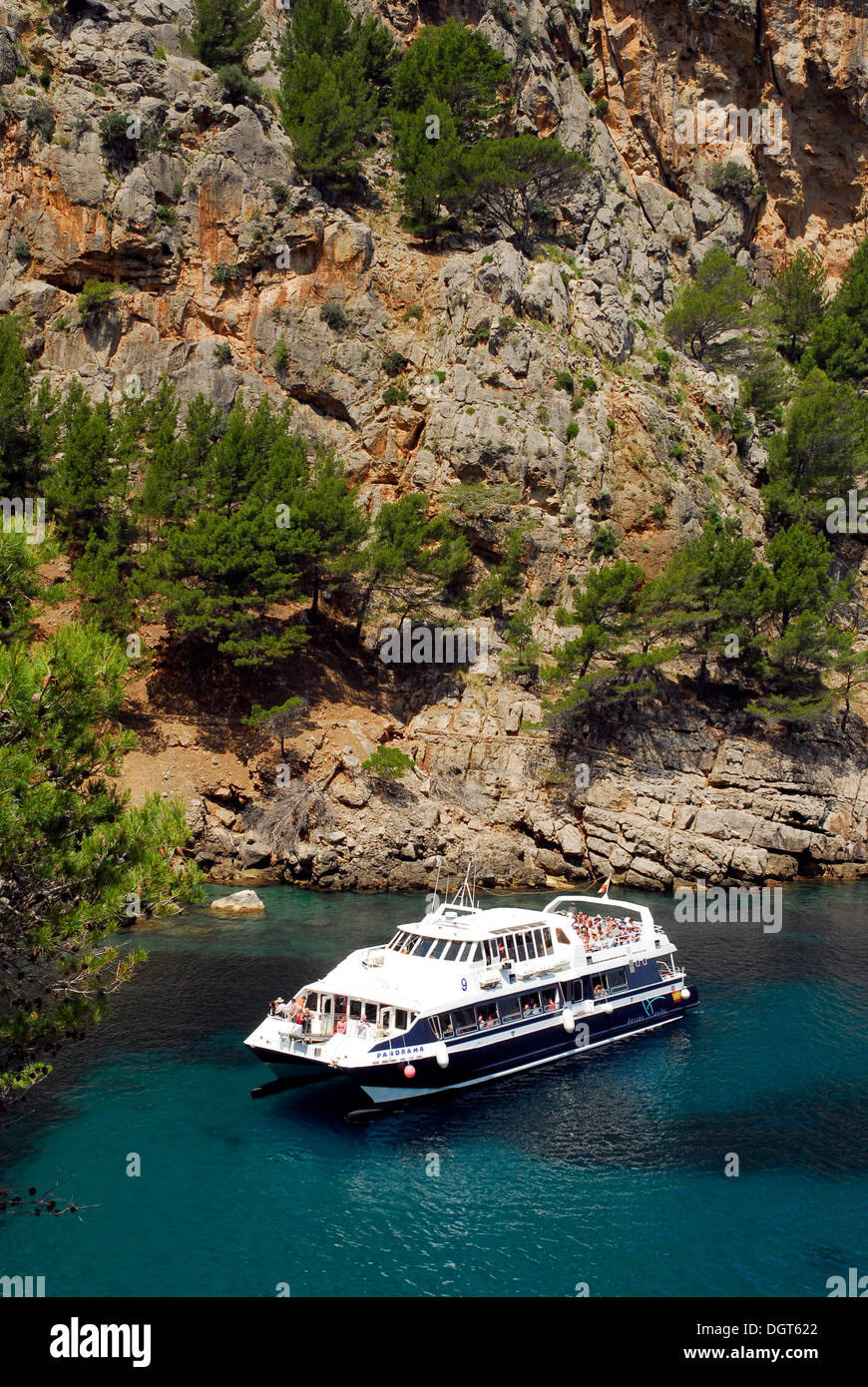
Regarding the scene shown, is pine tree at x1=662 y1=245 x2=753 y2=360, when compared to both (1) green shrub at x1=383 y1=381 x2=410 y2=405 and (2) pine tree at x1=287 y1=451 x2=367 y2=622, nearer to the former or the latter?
(1) green shrub at x1=383 y1=381 x2=410 y2=405

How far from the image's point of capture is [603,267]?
7962 centimetres

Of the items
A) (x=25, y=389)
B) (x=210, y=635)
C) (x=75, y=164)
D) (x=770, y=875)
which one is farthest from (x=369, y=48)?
(x=770, y=875)

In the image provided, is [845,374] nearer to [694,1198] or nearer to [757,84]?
[757,84]

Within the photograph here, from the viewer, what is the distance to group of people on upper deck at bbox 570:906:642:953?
3466 centimetres

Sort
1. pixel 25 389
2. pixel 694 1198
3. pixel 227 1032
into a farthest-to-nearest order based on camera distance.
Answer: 1. pixel 25 389
2. pixel 227 1032
3. pixel 694 1198

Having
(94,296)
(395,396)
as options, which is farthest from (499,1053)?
(94,296)

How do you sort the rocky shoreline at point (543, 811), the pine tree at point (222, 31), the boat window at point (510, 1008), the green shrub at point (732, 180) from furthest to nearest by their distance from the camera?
the green shrub at point (732, 180), the pine tree at point (222, 31), the rocky shoreline at point (543, 811), the boat window at point (510, 1008)

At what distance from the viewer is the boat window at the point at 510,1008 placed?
99.7 ft

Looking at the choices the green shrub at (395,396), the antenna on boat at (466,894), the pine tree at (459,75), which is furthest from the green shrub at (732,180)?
the antenna on boat at (466,894)

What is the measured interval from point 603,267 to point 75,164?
40786 millimetres
